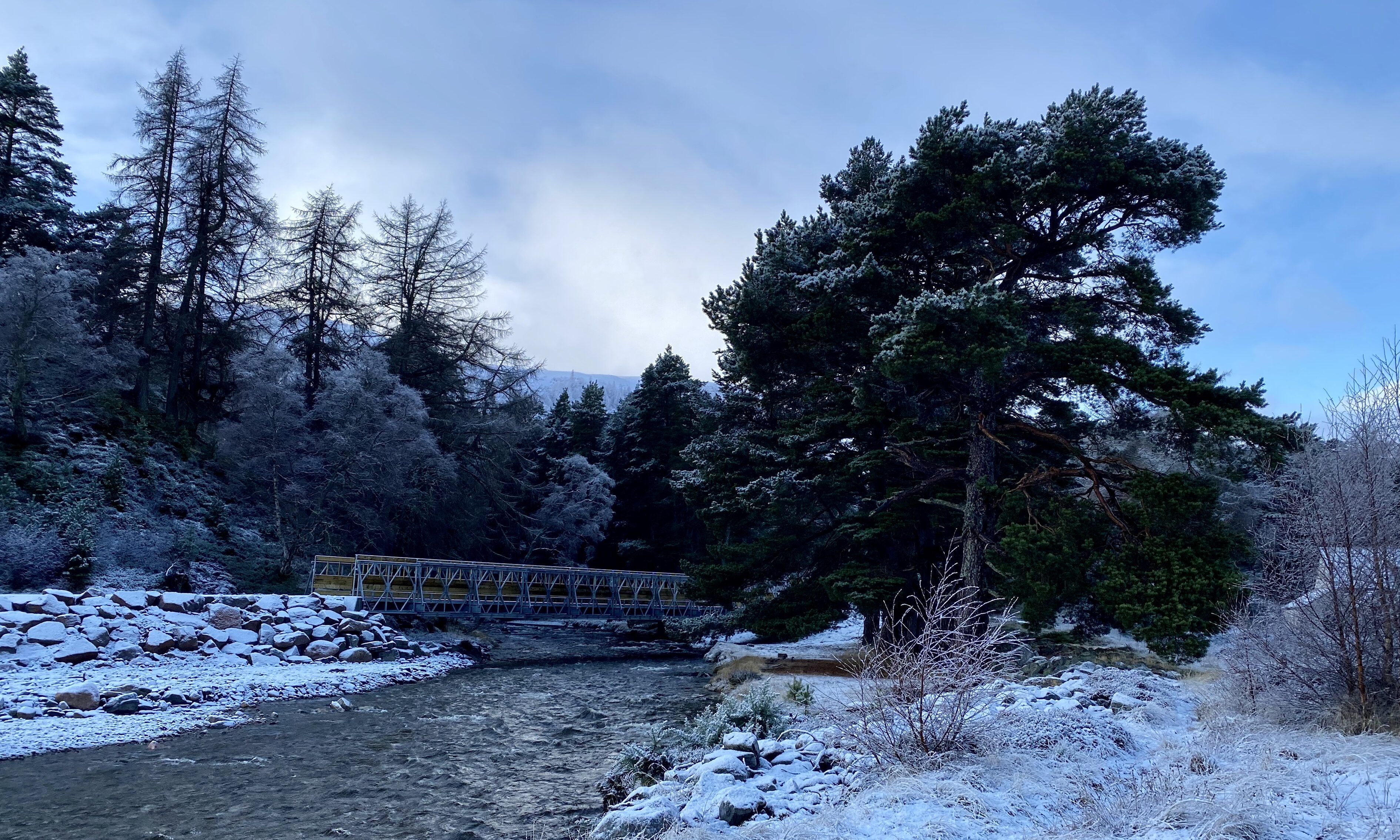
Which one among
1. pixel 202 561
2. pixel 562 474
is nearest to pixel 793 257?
pixel 202 561

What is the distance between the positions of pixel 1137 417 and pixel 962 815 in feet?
40.9

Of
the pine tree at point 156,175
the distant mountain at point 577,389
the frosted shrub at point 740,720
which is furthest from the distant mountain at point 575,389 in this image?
the frosted shrub at point 740,720

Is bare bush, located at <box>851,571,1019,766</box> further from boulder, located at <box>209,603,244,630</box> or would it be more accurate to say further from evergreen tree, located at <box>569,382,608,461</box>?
evergreen tree, located at <box>569,382,608,461</box>

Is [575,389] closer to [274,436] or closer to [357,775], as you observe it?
[274,436]

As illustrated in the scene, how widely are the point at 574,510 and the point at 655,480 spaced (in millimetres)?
6448

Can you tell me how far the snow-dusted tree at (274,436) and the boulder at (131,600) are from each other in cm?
813

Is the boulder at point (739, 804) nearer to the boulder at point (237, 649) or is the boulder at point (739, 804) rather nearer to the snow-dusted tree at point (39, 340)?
the boulder at point (237, 649)

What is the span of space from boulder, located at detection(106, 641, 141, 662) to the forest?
5.60 meters

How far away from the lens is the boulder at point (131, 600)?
15.6 m

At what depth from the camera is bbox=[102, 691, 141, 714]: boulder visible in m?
11.2

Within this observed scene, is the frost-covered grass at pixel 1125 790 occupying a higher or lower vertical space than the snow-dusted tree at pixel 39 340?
lower

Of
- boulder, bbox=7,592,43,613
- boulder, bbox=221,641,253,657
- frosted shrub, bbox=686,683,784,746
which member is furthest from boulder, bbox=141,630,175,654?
frosted shrub, bbox=686,683,784,746

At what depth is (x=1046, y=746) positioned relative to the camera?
6.59 meters

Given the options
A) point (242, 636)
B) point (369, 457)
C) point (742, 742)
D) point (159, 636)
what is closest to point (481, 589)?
point (369, 457)
